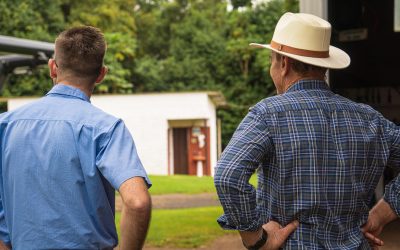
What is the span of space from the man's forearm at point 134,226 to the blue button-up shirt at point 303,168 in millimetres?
282

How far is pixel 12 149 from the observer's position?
2.25 metres

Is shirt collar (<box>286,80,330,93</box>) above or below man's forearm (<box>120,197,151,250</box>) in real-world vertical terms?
above

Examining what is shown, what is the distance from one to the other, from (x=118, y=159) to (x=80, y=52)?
458mm

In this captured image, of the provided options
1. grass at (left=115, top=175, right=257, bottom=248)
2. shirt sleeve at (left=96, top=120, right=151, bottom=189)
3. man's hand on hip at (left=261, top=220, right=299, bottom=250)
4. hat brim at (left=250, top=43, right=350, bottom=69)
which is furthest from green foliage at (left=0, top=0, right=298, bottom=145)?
shirt sleeve at (left=96, top=120, right=151, bottom=189)

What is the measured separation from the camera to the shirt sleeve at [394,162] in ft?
8.02

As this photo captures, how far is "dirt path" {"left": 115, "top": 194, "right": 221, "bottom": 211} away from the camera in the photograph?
1320cm

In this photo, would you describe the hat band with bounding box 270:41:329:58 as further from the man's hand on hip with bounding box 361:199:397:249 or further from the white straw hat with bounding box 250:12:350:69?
the man's hand on hip with bounding box 361:199:397:249

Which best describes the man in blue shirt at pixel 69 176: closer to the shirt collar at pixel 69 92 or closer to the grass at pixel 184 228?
the shirt collar at pixel 69 92

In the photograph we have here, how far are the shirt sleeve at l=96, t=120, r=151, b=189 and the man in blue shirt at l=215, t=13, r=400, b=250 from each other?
0.99ft

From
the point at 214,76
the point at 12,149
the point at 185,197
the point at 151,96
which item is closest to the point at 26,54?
the point at 185,197

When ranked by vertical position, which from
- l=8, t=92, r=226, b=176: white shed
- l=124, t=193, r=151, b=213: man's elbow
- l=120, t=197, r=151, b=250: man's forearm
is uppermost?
l=124, t=193, r=151, b=213: man's elbow

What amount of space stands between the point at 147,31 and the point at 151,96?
49.3ft

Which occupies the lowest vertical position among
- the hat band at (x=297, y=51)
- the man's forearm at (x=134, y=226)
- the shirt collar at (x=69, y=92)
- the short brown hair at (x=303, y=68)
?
the man's forearm at (x=134, y=226)

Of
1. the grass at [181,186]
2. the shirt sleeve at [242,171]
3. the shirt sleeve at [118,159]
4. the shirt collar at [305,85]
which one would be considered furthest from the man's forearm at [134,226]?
the grass at [181,186]
